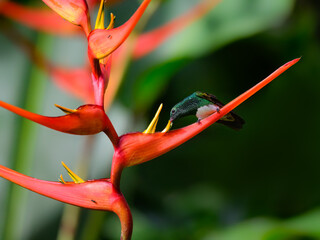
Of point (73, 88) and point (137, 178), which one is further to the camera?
point (137, 178)

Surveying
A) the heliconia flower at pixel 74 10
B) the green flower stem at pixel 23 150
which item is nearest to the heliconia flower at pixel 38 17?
the green flower stem at pixel 23 150

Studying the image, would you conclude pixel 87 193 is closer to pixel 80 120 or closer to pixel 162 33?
pixel 80 120

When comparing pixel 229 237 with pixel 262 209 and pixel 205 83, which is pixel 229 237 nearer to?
pixel 262 209

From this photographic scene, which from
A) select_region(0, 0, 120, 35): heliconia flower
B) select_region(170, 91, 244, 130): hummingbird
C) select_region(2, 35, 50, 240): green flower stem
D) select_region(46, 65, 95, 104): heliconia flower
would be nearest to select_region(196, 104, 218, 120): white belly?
select_region(170, 91, 244, 130): hummingbird

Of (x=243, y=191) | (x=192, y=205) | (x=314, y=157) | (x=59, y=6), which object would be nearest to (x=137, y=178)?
(x=192, y=205)

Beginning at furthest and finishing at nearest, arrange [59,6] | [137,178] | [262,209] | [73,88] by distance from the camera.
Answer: [137,178], [262,209], [73,88], [59,6]

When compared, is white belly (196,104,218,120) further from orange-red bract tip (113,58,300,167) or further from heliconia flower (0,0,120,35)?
heliconia flower (0,0,120,35)
